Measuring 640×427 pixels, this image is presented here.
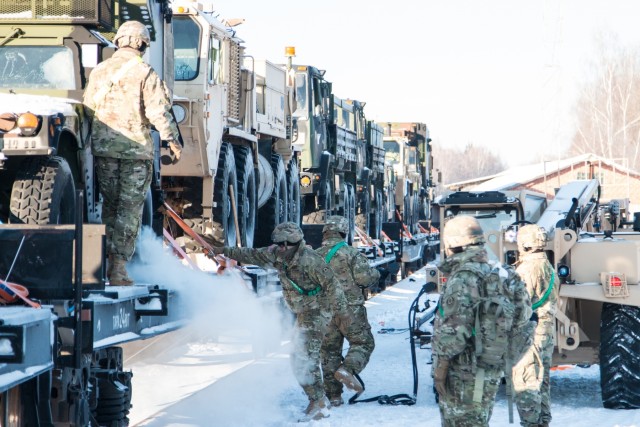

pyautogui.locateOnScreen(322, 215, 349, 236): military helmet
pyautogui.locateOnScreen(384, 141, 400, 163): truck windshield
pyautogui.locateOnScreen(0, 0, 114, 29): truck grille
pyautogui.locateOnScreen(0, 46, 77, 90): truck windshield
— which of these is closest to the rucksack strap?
pyautogui.locateOnScreen(0, 46, 77, 90): truck windshield

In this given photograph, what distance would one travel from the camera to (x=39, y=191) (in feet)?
24.5

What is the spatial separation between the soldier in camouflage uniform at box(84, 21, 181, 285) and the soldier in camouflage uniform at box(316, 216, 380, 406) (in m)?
3.05

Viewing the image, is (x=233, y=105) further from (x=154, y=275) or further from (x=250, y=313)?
(x=154, y=275)

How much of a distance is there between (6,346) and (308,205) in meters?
16.2

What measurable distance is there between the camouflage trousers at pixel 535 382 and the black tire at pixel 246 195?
5.66m

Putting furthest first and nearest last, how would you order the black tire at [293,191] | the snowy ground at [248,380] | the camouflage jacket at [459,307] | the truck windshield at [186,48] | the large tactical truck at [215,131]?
the black tire at [293,191], the truck windshield at [186,48], the large tactical truck at [215,131], the snowy ground at [248,380], the camouflage jacket at [459,307]

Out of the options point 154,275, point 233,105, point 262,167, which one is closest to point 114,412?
point 154,275

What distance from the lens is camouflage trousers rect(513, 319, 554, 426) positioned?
27.5 feet

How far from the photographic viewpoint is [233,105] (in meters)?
14.3

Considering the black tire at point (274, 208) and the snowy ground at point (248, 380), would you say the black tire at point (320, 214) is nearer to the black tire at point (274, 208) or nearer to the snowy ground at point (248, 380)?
the black tire at point (274, 208)

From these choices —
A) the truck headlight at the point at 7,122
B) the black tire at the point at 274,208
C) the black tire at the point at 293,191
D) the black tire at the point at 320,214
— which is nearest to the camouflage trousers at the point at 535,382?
the truck headlight at the point at 7,122

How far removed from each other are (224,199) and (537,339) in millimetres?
5366

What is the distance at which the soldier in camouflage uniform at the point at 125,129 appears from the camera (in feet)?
26.2

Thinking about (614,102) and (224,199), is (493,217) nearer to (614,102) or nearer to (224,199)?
(224,199)
